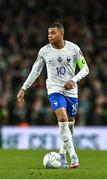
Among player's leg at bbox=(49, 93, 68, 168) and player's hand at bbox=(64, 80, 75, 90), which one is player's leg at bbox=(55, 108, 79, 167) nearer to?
player's leg at bbox=(49, 93, 68, 168)

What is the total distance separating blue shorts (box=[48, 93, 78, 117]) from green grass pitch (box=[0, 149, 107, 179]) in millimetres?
1013

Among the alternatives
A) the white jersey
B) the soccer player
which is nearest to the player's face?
the soccer player

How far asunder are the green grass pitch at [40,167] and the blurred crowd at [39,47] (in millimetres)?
4442

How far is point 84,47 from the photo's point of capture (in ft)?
86.5

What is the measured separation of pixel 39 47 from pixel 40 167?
510 inches

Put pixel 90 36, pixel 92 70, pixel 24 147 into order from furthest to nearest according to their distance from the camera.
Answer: pixel 90 36, pixel 92 70, pixel 24 147

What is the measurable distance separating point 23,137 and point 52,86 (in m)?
9.20

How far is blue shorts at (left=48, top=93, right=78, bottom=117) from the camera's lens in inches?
511

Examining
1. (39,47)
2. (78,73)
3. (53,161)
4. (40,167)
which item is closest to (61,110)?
(78,73)

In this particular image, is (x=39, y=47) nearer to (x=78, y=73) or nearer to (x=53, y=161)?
(x=78, y=73)

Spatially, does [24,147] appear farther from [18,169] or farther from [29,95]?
[18,169]

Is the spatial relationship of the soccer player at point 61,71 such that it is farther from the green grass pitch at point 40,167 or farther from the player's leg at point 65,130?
the green grass pitch at point 40,167

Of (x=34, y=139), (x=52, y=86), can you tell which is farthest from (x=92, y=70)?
(x=52, y=86)

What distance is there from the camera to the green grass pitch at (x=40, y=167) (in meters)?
11.4
